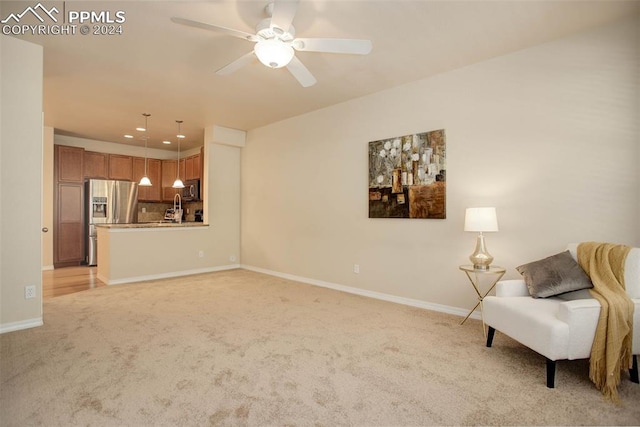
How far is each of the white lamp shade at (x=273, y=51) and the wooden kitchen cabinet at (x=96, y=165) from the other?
20.3 feet

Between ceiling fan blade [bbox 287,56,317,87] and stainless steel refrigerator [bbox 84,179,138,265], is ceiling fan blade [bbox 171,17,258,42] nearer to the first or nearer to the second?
ceiling fan blade [bbox 287,56,317,87]

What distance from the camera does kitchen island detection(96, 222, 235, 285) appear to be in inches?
196

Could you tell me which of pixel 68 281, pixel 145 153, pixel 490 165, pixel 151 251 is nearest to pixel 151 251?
pixel 151 251

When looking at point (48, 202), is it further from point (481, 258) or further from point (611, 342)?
point (611, 342)

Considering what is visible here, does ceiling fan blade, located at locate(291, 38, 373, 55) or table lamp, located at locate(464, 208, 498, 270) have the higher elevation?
ceiling fan blade, located at locate(291, 38, 373, 55)

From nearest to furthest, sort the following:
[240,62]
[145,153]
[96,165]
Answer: [240,62] < [96,165] < [145,153]

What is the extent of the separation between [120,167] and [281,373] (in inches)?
270

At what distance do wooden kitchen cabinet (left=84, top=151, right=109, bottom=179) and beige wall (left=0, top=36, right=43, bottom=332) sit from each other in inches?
166

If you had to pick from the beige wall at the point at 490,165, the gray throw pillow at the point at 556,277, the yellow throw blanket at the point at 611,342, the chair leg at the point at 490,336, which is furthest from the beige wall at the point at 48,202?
the yellow throw blanket at the point at 611,342

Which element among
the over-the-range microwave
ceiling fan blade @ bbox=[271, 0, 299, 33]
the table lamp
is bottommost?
the table lamp

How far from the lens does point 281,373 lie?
2.22 meters

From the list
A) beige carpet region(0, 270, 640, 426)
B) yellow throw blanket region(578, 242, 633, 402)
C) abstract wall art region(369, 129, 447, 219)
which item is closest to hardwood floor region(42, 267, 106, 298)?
beige carpet region(0, 270, 640, 426)

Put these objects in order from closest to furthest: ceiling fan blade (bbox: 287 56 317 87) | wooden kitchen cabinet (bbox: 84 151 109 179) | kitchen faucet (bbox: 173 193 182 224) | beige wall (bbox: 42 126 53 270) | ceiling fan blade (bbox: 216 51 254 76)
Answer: ceiling fan blade (bbox: 216 51 254 76) → ceiling fan blade (bbox: 287 56 317 87) → beige wall (bbox: 42 126 53 270) → wooden kitchen cabinet (bbox: 84 151 109 179) → kitchen faucet (bbox: 173 193 182 224)

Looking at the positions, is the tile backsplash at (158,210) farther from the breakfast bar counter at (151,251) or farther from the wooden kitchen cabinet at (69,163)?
the breakfast bar counter at (151,251)
